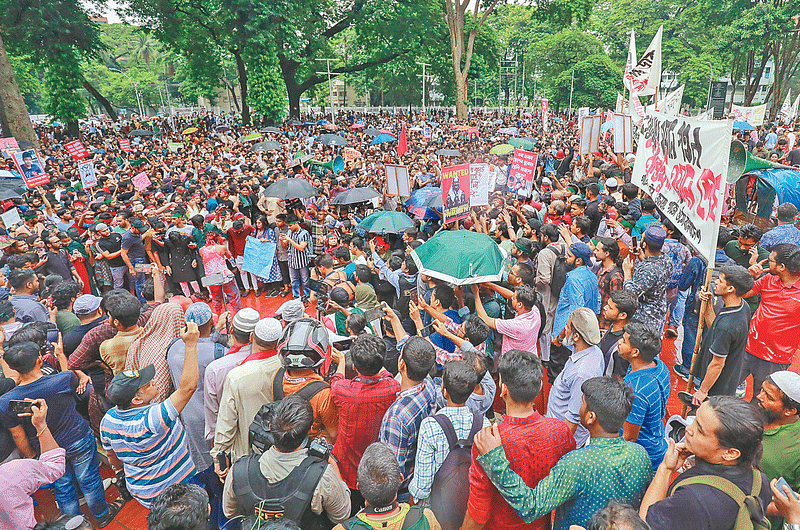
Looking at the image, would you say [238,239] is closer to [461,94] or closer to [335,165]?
[335,165]

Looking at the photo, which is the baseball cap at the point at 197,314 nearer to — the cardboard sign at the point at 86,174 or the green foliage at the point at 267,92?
the cardboard sign at the point at 86,174

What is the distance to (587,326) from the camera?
10.5 feet

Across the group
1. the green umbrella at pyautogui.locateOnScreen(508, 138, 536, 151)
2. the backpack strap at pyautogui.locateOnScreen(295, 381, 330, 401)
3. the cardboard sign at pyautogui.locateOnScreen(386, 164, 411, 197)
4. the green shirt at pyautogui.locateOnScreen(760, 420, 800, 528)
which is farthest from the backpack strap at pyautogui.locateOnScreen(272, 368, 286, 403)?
the green umbrella at pyautogui.locateOnScreen(508, 138, 536, 151)

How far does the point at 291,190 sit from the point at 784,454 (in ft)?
24.2

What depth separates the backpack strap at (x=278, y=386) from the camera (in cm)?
299

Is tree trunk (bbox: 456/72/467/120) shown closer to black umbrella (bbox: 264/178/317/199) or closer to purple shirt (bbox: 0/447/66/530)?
black umbrella (bbox: 264/178/317/199)

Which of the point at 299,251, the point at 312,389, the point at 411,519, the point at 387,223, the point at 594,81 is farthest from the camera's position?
the point at 594,81

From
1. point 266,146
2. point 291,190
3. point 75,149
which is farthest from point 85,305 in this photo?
point 266,146

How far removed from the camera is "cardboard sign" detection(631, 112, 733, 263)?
11.4 feet

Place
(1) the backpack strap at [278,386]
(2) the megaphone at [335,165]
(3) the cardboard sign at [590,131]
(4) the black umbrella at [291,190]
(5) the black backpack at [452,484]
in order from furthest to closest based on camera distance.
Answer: (2) the megaphone at [335,165] → (3) the cardboard sign at [590,131] → (4) the black umbrella at [291,190] → (1) the backpack strap at [278,386] → (5) the black backpack at [452,484]

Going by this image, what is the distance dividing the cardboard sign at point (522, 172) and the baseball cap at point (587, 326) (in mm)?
5323

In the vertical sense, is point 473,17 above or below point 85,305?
above

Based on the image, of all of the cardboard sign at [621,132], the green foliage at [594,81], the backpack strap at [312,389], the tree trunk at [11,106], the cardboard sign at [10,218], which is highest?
the green foliage at [594,81]

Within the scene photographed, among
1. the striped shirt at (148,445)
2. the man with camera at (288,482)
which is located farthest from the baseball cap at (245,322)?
the man with camera at (288,482)
